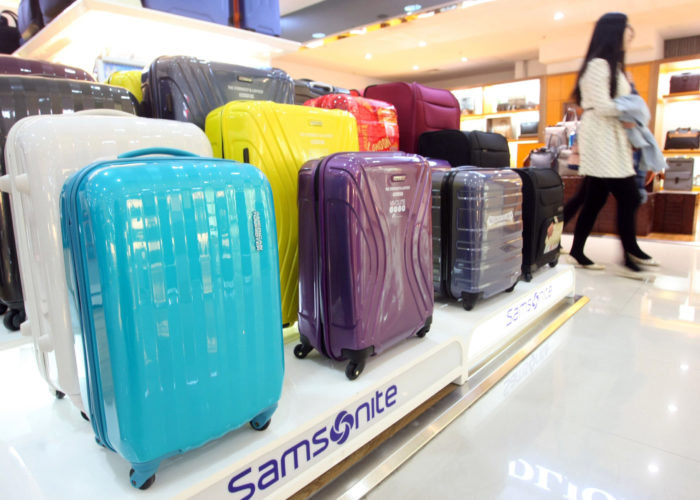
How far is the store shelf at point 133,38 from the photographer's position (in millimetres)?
1839

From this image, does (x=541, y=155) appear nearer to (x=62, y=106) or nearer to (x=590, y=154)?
(x=590, y=154)

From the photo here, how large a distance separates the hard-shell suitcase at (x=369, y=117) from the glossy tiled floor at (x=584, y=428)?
42.7 inches

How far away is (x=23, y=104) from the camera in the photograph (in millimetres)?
1122

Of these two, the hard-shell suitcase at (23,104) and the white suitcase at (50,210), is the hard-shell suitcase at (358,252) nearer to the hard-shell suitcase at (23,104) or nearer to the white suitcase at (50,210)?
the white suitcase at (50,210)

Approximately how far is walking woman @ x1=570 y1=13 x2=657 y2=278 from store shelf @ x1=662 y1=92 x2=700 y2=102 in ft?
14.0

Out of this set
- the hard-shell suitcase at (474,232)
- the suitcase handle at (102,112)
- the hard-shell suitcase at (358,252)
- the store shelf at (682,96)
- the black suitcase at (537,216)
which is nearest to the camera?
the suitcase handle at (102,112)

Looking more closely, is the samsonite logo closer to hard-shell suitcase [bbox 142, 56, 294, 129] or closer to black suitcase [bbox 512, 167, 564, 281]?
hard-shell suitcase [bbox 142, 56, 294, 129]

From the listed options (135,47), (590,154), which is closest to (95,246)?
(135,47)

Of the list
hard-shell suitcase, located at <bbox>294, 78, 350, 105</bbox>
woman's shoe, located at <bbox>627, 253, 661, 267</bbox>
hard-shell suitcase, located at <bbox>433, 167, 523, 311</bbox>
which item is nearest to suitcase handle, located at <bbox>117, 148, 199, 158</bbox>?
hard-shell suitcase, located at <bbox>433, 167, 523, 311</bbox>

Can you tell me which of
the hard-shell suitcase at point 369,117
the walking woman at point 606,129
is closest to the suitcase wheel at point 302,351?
the hard-shell suitcase at point 369,117

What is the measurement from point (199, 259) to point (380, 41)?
21.7 ft

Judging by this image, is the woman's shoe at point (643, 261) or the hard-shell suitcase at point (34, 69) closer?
the hard-shell suitcase at point (34, 69)

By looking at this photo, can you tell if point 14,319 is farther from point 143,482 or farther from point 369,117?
point 369,117

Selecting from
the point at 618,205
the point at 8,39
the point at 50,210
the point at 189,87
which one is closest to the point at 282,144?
the point at 189,87
